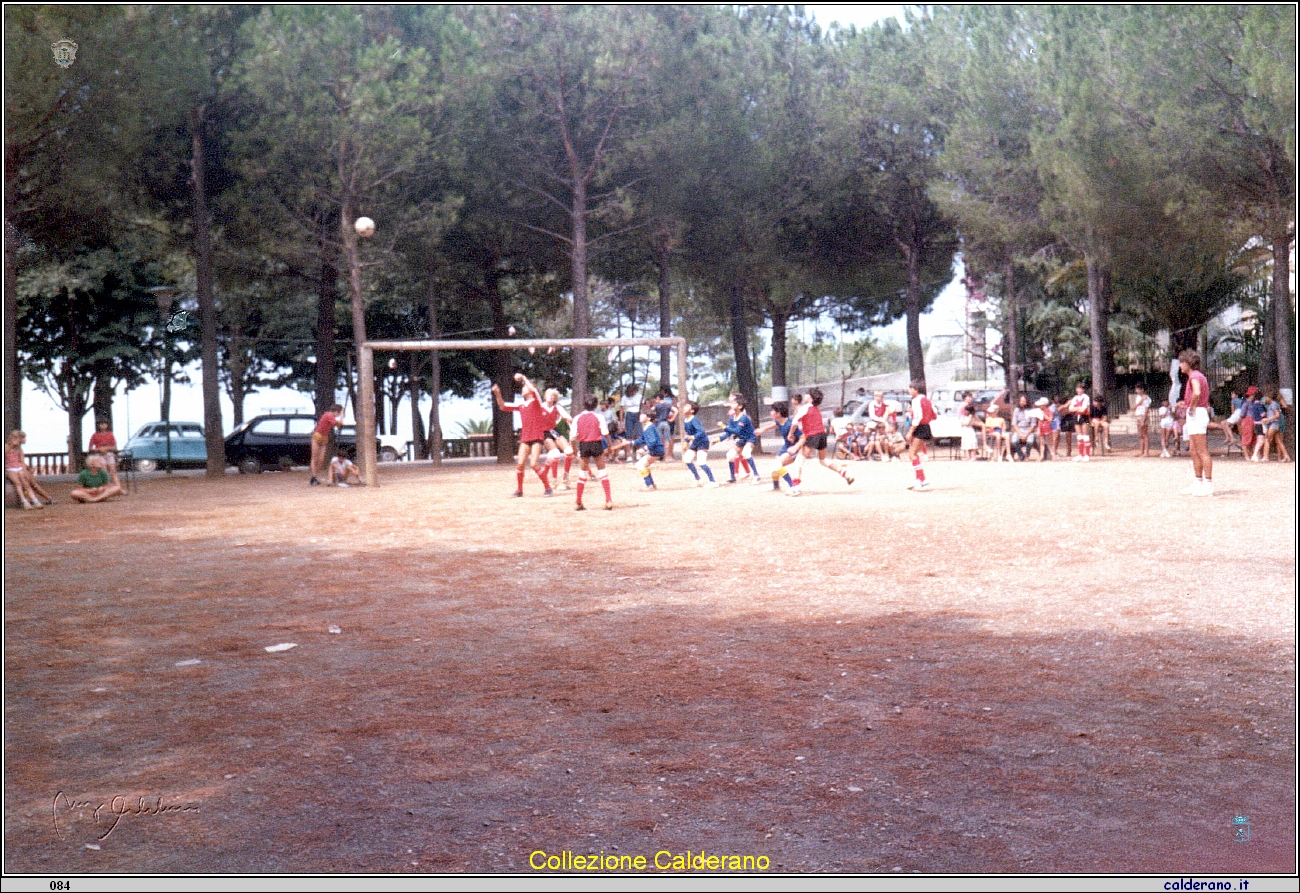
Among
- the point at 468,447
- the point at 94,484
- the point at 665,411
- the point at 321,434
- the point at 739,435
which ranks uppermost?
the point at 665,411

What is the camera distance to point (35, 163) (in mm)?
17906

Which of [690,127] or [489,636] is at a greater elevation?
[690,127]

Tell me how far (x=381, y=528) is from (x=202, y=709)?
8688 millimetres

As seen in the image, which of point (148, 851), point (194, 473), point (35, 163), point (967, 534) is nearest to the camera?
point (148, 851)

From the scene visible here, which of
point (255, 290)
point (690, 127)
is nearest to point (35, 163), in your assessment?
point (690, 127)

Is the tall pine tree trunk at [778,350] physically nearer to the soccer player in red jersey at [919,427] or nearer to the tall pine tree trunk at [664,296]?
the tall pine tree trunk at [664,296]

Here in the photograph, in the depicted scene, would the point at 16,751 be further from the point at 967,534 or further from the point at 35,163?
the point at 35,163

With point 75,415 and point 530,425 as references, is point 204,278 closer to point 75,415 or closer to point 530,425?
point 530,425

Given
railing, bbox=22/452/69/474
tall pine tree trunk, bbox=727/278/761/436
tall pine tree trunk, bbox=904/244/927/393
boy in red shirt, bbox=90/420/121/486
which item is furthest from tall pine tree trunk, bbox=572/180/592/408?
railing, bbox=22/452/69/474

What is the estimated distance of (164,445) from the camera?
35.2 meters

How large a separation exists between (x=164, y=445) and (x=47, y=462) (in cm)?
301

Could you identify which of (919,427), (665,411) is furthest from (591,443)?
(665,411)

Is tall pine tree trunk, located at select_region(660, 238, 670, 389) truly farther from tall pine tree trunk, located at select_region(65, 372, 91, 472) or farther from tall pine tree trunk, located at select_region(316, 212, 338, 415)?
tall pine tree trunk, located at select_region(65, 372, 91, 472)
